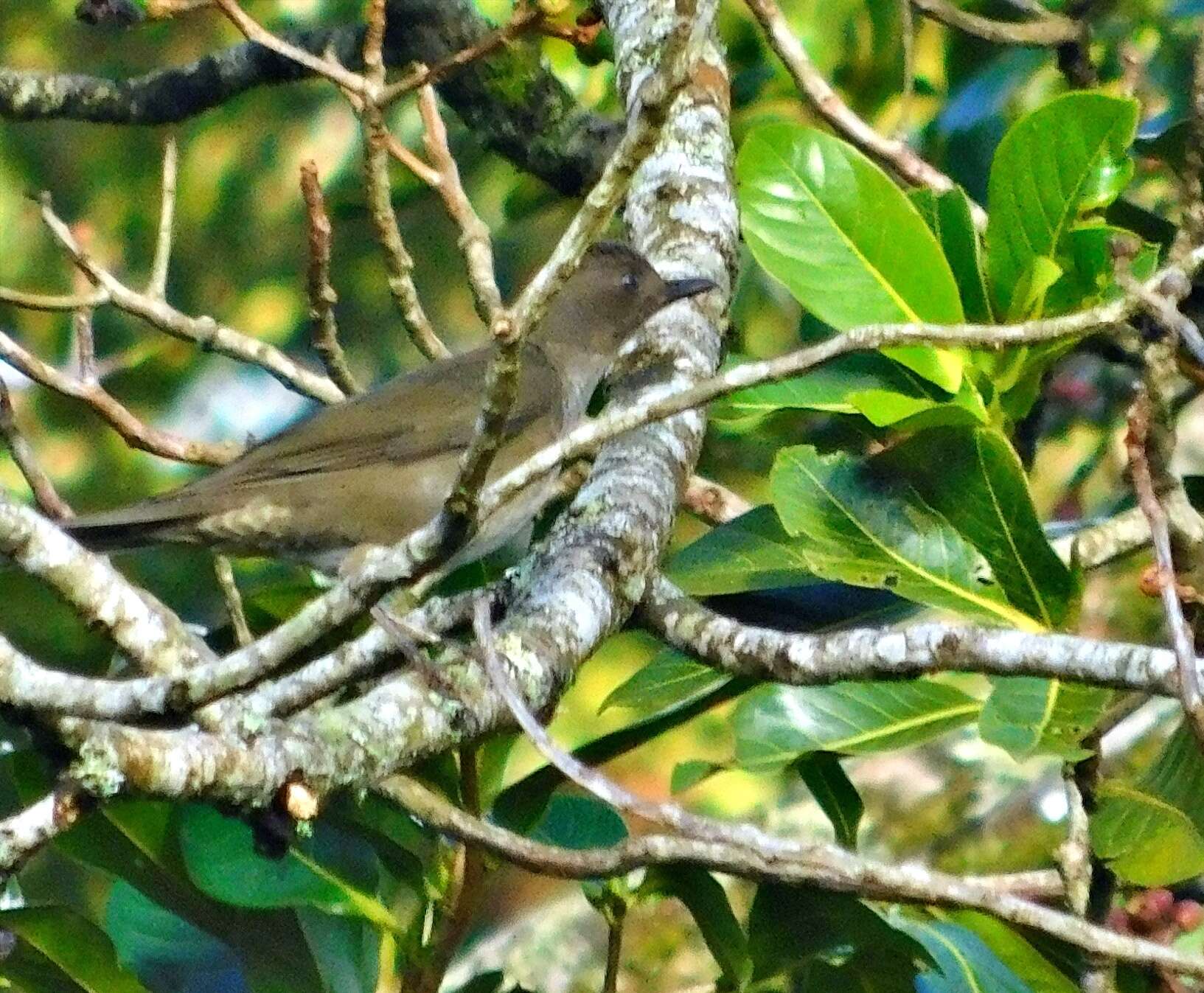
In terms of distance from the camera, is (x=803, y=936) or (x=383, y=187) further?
(x=383, y=187)

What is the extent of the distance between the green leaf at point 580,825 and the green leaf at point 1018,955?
0.49 metres

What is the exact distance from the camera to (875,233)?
6.95 feet

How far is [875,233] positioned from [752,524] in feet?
1.52

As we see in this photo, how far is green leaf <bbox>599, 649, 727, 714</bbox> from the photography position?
2086 mm

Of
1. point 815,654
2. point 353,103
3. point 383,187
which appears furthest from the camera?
point 353,103

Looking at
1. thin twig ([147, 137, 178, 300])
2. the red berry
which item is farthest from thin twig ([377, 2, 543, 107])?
the red berry

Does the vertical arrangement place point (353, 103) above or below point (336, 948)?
above

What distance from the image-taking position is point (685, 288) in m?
2.65

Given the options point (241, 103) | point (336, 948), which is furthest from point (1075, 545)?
point (241, 103)

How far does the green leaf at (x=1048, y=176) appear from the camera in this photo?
2.00 meters

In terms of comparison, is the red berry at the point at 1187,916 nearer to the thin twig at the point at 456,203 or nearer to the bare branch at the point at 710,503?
the bare branch at the point at 710,503

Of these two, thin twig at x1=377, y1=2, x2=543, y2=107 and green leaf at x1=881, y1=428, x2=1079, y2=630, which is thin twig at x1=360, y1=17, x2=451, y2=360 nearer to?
thin twig at x1=377, y1=2, x2=543, y2=107

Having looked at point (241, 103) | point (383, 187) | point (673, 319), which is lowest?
point (673, 319)

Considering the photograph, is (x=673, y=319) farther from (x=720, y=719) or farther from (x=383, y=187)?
(x=720, y=719)
